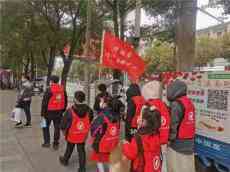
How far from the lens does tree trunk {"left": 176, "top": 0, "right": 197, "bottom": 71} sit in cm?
922

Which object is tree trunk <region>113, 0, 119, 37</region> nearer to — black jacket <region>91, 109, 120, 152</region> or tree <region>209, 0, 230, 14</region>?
tree <region>209, 0, 230, 14</region>

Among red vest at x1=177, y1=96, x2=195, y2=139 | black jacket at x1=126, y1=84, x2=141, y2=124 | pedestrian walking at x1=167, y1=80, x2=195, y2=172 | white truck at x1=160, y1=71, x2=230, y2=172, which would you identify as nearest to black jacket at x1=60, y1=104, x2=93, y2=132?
black jacket at x1=126, y1=84, x2=141, y2=124

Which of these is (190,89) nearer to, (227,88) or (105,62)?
(227,88)

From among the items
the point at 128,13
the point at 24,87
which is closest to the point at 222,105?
the point at 24,87

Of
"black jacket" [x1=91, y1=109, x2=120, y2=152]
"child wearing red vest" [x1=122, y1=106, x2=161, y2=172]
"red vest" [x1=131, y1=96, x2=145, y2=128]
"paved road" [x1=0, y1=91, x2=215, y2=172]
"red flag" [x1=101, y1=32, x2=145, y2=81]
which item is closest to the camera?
"child wearing red vest" [x1=122, y1=106, x2=161, y2=172]

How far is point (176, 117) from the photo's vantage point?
191 inches

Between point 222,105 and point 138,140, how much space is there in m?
1.90

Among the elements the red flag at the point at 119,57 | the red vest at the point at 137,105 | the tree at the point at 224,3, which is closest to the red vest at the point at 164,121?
the red vest at the point at 137,105

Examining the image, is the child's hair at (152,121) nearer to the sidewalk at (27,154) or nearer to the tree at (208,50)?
the sidewalk at (27,154)

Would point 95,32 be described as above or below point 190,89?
above

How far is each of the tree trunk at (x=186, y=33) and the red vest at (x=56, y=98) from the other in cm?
305

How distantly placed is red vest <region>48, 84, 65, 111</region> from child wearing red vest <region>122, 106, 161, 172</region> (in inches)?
180

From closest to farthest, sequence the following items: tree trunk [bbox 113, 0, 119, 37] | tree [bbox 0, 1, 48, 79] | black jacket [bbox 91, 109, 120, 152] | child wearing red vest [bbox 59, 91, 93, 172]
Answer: black jacket [bbox 91, 109, 120, 152]
child wearing red vest [bbox 59, 91, 93, 172]
tree trunk [bbox 113, 0, 119, 37]
tree [bbox 0, 1, 48, 79]

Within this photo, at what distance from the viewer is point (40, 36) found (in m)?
23.5
